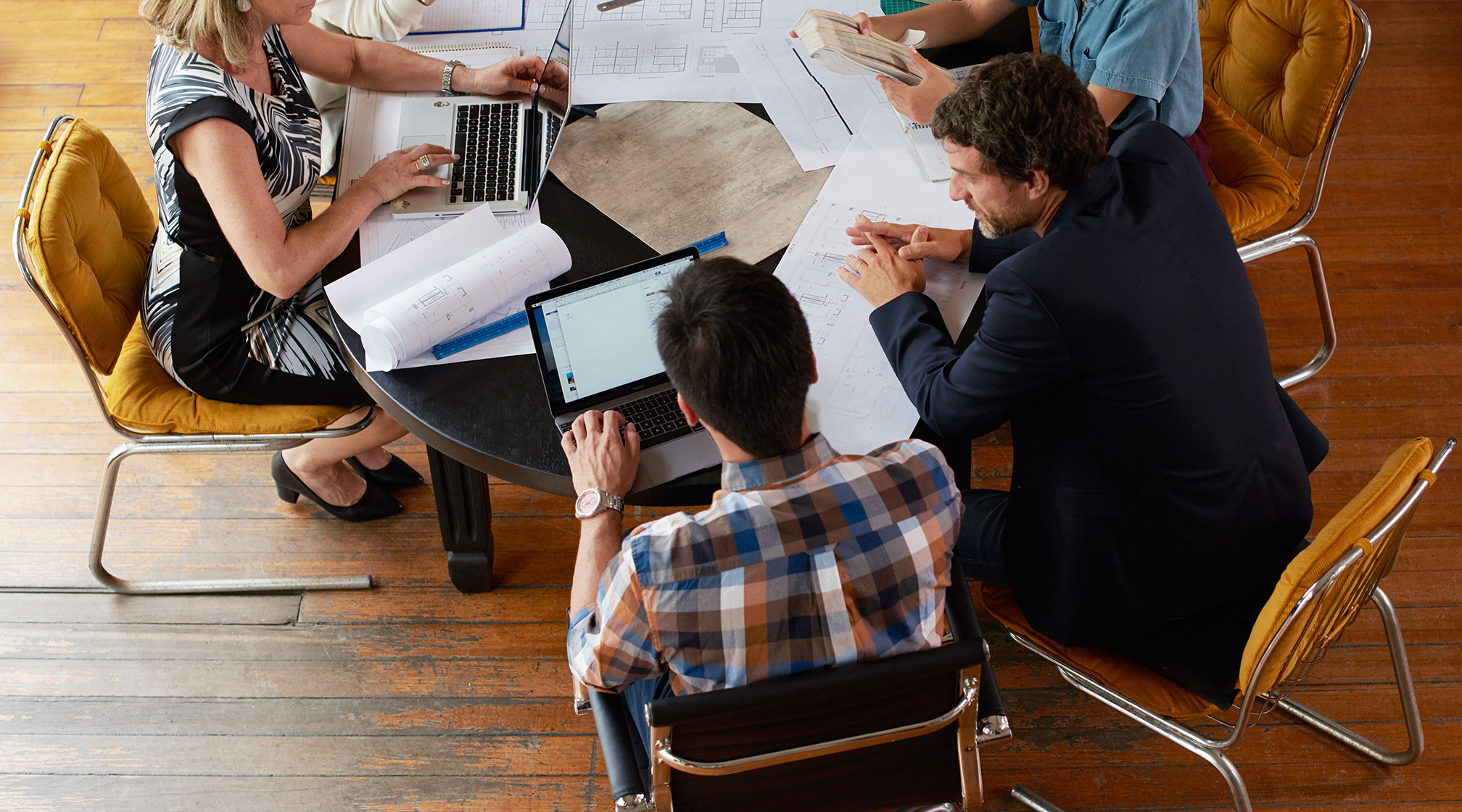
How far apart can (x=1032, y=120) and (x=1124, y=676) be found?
2.95 feet

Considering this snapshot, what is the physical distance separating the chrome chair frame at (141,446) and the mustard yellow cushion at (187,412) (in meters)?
0.02

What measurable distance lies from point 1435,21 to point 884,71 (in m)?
2.72

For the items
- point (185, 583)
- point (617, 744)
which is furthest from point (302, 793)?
point (617, 744)

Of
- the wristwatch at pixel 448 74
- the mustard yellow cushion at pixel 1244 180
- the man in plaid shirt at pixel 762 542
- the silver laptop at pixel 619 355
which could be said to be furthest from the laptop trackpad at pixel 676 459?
the mustard yellow cushion at pixel 1244 180

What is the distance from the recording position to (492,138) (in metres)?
2.11

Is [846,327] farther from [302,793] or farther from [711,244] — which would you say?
[302,793]

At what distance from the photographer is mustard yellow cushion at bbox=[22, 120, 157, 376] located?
6.09ft

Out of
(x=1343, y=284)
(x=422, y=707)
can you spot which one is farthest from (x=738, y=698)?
(x=1343, y=284)

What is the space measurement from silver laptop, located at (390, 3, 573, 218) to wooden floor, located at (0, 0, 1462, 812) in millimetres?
478

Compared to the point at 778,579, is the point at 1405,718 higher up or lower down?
lower down

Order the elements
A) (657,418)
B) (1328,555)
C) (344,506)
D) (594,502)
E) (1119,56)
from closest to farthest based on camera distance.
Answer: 1. (1328,555)
2. (594,502)
3. (657,418)
4. (1119,56)
5. (344,506)

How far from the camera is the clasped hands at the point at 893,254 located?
177 centimetres

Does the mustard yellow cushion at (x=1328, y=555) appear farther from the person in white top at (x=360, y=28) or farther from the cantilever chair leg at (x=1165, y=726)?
the person in white top at (x=360, y=28)

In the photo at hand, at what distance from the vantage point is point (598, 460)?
1571mm
